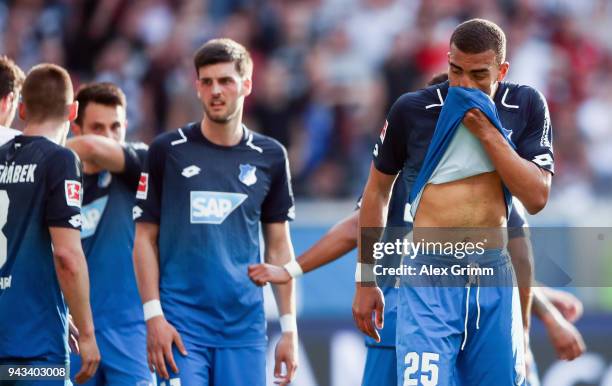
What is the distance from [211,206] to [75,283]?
1.12 metres

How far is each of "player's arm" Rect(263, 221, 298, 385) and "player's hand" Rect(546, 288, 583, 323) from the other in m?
1.83

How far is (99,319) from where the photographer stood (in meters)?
7.60

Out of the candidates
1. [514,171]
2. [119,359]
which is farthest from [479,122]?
[119,359]

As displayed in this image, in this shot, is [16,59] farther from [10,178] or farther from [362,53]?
[10,178]

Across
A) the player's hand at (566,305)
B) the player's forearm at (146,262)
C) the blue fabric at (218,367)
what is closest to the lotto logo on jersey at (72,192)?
the player's forearm at (146,262)

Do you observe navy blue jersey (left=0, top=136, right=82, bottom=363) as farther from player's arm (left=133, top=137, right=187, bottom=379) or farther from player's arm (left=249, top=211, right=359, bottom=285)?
player's arm (left=249, top=211, right=359, bottom=285)

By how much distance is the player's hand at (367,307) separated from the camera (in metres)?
6.20

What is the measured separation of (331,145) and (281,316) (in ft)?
21.2

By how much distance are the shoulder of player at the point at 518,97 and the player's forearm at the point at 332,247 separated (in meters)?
1.44

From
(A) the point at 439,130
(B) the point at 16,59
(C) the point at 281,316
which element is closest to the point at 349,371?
(C) the point at 281,316

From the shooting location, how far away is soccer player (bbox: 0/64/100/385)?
241 inches

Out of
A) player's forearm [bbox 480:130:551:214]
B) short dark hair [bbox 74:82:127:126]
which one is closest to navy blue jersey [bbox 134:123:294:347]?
short dark hair [bbox 74:82:127:126]

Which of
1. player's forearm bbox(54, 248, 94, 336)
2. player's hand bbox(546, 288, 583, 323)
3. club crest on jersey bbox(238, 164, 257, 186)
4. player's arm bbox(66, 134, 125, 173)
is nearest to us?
player's forearm bbox(54, 248, 94, 336)

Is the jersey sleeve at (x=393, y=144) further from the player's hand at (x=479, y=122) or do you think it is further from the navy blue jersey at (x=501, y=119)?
the player's hand at (x=479, y=122)
